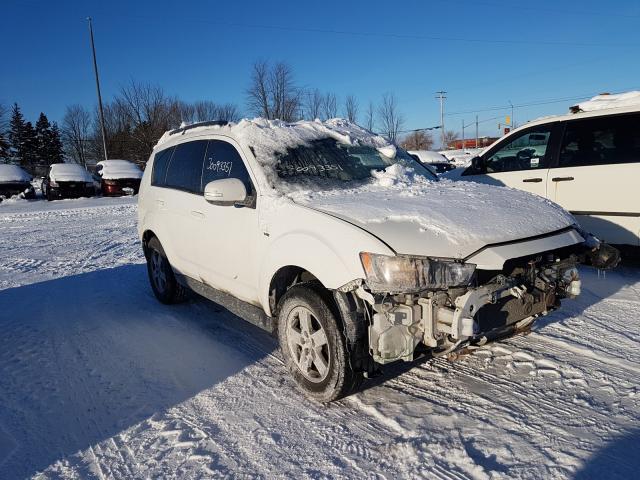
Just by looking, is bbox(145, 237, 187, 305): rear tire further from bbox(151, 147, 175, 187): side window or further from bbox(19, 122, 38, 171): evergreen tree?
bbox(19, 122, 38, 171): evergreen tree

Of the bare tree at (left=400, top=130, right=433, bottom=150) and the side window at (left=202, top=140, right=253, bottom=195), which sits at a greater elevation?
the bare tree at (left=400, top=130, right=433, bottom=150)

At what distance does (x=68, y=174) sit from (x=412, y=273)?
2081cm

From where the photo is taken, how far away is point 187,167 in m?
4.74

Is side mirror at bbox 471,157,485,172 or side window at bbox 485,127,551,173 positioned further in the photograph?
side mirror at bbox 471,157,485,172

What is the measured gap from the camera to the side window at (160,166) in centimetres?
525

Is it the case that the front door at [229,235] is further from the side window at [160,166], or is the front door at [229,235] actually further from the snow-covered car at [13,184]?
the snow-covered car at [13,184]

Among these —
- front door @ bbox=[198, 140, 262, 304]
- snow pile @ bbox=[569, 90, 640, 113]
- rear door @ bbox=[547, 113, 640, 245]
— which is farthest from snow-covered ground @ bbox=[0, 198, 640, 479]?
snow pile @ bbox=[569, 90, 640, 113]

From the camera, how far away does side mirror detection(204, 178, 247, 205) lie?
138 inches

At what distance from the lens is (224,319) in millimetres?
4828

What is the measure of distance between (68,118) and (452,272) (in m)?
59.1

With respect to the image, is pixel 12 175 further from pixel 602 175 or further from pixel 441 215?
pixel 441 215

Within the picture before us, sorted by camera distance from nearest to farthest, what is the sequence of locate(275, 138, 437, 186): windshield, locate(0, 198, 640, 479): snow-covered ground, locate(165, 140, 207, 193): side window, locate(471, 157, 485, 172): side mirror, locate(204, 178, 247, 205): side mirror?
1. locate(0, 198, 640, 479): snow-covered ground
2. locate(204, 178, 247, 205): side mirror
3. locate(275, 138, 437, 186): windshield
4. locate(165, 140, 207, 193): side window
5. locate(471, 157, 485, 172): side mirror

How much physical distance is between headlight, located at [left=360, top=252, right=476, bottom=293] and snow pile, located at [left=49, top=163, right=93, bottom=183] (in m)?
20.3

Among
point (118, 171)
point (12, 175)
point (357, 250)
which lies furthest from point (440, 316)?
point (12, 175)
